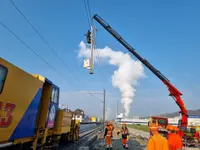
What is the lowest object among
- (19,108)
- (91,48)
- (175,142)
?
(175,142)

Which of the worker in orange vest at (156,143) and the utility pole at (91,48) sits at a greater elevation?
the utility pole at (91,48)

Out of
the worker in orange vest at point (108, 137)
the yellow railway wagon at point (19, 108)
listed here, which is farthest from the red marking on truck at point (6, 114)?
the worker in orange vest at point (108, 137)

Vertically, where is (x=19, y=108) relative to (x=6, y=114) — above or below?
above

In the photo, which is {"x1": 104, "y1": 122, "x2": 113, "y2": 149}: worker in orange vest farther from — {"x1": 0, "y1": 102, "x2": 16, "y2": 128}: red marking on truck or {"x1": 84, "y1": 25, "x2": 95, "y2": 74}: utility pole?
{"x1": 0, "y1": 102, "x2": 16, "y2": 128}: red marking on truck

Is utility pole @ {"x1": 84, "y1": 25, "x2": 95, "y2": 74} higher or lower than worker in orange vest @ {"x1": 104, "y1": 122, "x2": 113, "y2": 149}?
higher

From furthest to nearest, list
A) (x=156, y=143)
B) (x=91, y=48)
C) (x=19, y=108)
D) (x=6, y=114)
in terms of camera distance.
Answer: (x=91, y=48) → (x=19, y=108) → (x=6, y=114) → (x=156, y=143)

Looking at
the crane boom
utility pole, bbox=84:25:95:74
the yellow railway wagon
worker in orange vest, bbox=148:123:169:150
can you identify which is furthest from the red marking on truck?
the crane boom

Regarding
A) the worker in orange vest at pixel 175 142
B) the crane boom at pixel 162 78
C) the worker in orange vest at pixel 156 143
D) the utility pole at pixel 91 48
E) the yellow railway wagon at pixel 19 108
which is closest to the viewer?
the worker in orange vest at pixel 156 143

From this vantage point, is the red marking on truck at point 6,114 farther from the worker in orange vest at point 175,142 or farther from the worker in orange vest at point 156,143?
the worker in orange vest at point 175,142

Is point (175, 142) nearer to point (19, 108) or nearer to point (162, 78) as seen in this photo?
point (19, 108)

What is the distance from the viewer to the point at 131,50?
20719mm

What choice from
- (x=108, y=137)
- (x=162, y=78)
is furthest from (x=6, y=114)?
(x=162, y=78)

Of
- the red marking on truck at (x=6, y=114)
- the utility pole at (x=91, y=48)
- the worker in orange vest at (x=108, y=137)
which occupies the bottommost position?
the worker in orange vest at (x=108, y=137)

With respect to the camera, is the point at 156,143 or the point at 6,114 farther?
the point at 6,114
